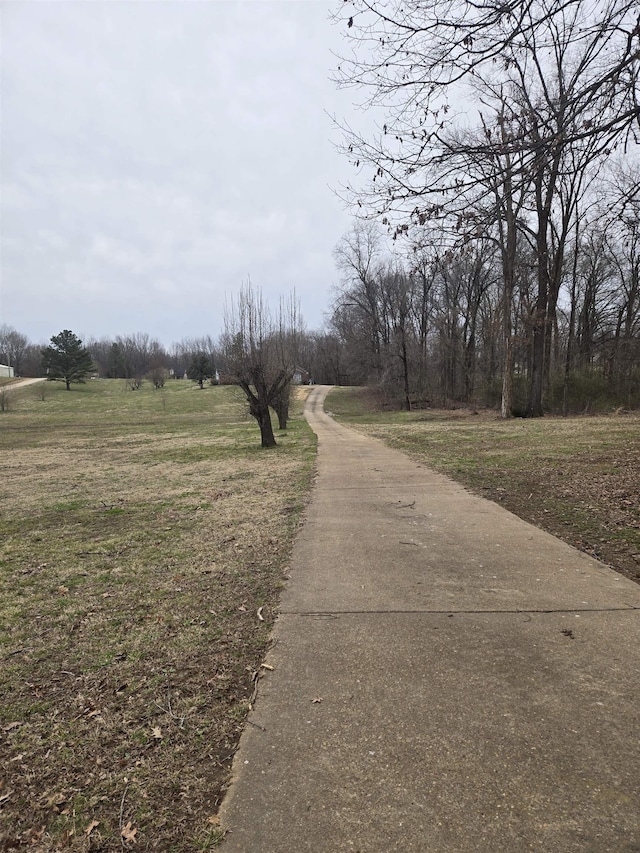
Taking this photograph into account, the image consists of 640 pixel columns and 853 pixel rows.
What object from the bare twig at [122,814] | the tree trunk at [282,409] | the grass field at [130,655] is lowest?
the grass field at [130,655]

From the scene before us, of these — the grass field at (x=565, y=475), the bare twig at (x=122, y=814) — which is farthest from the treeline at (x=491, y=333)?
the bare twig at (x=122, y=814)

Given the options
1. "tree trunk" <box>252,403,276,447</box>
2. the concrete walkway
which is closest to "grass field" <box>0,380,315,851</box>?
the concrete walkway

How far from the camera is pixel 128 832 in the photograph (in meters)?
1.79

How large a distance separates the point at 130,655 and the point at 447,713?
6.49 feet

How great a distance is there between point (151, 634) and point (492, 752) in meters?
2.32

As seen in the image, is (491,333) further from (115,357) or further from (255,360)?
(115,357)

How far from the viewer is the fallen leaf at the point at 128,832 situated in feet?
5.81

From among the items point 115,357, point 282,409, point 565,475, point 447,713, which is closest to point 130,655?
point 447,713

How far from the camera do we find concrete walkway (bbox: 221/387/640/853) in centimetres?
177

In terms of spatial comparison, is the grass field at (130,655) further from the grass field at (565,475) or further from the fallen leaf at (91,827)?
the grass field at (565,475)

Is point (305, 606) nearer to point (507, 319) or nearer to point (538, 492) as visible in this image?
point (538, 492)

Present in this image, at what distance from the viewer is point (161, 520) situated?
7.08 metres

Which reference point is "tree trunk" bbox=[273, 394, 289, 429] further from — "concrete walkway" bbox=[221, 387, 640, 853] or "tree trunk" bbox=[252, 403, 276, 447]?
"concrete walkway" bbox=[221, 387, 640, 853]

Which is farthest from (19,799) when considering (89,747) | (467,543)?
(467,543)
